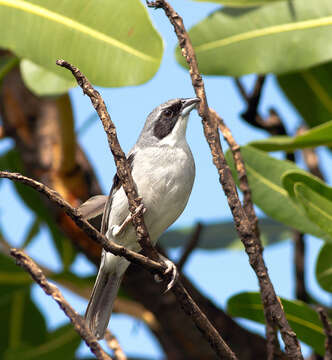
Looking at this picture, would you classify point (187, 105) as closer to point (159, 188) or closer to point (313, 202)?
point (159, 188)

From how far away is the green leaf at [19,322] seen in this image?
578 centimetres

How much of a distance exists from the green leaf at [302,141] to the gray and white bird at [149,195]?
484 millimetres

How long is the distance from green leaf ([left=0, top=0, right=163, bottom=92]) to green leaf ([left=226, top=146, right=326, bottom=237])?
81 cm

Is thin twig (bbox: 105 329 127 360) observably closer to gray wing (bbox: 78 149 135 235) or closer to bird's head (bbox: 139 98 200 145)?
gray wing (bbox: 78 149 135 235)

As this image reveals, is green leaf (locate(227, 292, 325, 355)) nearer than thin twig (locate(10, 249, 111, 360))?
No

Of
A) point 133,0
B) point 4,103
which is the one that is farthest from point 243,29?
point 4,103

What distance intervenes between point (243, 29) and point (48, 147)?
1.92m

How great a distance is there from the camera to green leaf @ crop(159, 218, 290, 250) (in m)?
Answer: 5.84

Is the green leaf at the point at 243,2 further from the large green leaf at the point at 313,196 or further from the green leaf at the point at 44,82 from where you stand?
the large green leaf at the point at 313,196

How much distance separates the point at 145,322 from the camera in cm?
533

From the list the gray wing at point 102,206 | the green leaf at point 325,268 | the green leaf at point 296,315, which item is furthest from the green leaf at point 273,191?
the gray wing at point 102,206

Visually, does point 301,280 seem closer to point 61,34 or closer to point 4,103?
point 61,34

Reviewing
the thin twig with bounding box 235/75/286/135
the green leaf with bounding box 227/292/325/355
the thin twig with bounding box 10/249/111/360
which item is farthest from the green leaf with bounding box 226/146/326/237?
the thin twig with bounding box 10/249/111/360

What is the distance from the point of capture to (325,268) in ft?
12.1
